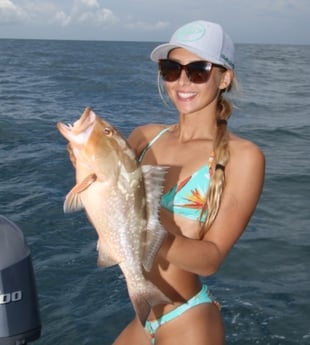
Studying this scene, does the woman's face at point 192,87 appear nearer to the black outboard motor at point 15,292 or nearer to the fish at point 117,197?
the fish at point 117,197

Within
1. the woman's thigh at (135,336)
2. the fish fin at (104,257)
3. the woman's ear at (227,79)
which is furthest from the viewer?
the woman's thigh at (135,336)

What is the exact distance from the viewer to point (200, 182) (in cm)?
301

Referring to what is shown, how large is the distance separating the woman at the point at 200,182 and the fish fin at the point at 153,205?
21cm

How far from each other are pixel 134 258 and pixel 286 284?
4005mm

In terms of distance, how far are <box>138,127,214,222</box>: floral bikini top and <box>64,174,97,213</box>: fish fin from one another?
74 cm

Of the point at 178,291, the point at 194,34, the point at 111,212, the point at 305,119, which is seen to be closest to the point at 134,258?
the point at 111,212

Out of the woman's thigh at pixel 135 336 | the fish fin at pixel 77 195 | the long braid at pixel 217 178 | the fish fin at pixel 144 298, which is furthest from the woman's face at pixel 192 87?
the woman's thigh at pixel 135 336

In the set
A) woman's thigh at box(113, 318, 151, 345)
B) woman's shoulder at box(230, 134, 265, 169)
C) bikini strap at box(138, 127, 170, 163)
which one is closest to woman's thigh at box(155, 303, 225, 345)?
woman's thigh at box(113, 318, 151, 345)

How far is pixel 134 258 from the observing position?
2541 millimetres

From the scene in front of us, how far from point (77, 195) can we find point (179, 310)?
1.03m

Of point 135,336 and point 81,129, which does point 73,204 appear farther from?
point 135,336

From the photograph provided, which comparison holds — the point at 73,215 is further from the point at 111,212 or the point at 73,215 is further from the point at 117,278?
the point at 111,212

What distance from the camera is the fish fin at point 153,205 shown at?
2479mm

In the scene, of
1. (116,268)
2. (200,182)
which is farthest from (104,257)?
(116,268)
